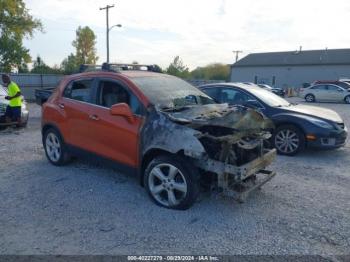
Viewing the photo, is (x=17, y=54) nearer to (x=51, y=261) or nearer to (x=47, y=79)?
(x=47, y=79)

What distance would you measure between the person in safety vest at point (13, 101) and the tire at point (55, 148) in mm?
4083

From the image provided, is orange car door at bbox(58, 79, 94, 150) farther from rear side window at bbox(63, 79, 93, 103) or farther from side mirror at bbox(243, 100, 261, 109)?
side mirror at bbox(243, 100, 261, 109)

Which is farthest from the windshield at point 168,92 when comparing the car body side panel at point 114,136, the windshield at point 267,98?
the windshield at point 267,98

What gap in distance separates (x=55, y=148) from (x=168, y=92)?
2.59 meters

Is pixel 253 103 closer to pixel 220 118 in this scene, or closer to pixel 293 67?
pixel 220 118

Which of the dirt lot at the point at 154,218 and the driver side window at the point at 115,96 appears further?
the driver side window at the point at 115,96

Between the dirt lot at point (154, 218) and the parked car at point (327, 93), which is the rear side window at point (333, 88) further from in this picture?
the dirt lot at point (154, 218)

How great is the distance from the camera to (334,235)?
3537 mm

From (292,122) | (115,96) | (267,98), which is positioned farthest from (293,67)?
(115,96)

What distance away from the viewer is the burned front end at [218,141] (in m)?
3.76

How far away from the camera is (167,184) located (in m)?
4.08

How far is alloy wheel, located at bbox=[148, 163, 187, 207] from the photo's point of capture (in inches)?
157

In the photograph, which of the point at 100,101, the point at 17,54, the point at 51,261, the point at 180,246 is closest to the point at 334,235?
the point at 180,246

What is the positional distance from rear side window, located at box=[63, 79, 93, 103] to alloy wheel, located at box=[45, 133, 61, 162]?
2.85 ft
